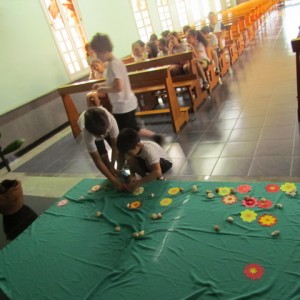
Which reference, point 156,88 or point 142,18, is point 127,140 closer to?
point 156,88

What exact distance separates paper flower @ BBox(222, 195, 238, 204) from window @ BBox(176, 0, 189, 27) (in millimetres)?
10540

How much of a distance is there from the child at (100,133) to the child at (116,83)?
1.08 ft

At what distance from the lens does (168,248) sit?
1.85m

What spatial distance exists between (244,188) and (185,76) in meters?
3.02

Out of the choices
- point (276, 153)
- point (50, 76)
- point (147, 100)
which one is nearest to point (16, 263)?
point (276, 153)

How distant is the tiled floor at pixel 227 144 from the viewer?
9.26 ft

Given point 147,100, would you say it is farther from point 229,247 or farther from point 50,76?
point 229,247

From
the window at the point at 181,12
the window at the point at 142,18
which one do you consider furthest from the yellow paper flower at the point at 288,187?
the window at the point at 181,12

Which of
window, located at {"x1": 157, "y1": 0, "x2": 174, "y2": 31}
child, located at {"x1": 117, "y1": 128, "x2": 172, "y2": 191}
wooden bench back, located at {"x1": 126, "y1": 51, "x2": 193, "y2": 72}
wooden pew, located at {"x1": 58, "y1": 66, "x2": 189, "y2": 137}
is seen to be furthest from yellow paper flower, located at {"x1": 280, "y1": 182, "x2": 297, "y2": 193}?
window, located at {"x1": 157, "y1": 0, "x2": 174, "y2": 31}

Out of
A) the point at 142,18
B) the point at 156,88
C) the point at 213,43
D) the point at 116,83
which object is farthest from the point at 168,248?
the point at 142,18

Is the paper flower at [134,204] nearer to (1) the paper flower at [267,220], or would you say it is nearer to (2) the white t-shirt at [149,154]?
(2) the white t-shirt at [149,154]

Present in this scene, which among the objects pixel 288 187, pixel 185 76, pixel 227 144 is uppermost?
pixel 185 76

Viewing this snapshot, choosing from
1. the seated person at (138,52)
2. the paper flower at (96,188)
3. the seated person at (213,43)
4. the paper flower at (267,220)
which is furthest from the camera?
the seated person at (138,52)

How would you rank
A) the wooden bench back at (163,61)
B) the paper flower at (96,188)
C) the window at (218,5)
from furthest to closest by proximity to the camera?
the window at (218,5) → the wooden bench back at (163,61) → the paper flower at (96,188)
